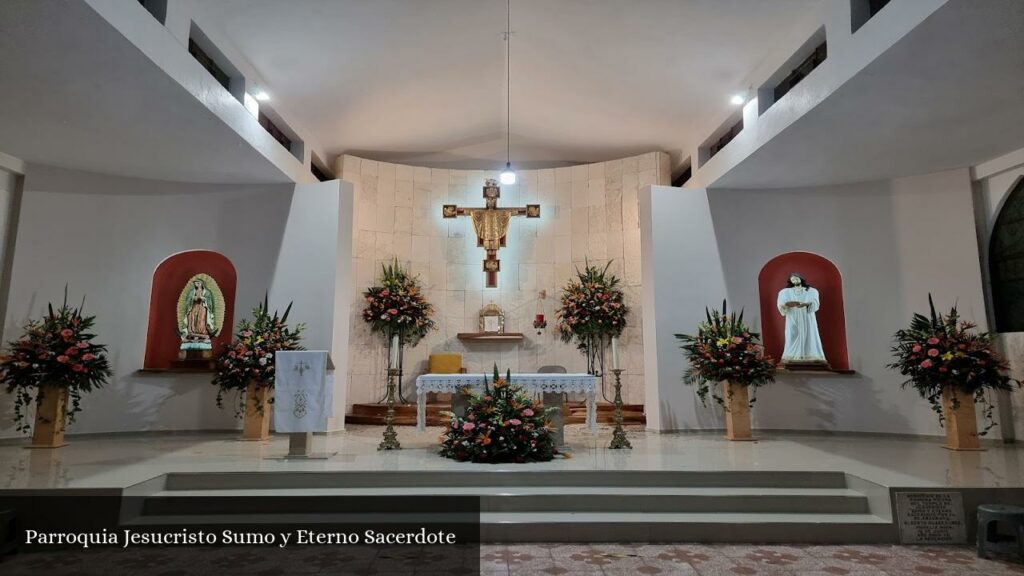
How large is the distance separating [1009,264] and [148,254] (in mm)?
12162

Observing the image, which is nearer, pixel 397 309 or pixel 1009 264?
pixel 1009 264

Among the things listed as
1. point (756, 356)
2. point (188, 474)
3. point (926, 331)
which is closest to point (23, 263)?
point (188, 474)

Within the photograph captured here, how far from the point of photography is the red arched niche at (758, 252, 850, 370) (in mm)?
9133

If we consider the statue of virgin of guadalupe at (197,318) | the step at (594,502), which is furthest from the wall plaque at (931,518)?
the statue of virgin of guadalupe at (197,318)

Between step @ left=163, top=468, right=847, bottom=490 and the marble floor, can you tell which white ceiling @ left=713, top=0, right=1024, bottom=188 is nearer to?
the marble floor

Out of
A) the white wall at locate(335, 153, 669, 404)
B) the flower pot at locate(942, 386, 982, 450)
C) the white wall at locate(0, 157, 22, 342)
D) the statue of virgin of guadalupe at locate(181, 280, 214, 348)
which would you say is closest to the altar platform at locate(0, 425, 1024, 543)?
the flower pot at locate(942, 386, 982, 450)

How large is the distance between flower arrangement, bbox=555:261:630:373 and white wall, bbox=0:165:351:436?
3.94m

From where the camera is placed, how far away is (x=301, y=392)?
6355mm

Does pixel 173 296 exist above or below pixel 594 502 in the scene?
above

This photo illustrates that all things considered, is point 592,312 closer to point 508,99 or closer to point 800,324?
point 800,324

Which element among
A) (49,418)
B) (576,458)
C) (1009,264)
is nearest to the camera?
(576,458)

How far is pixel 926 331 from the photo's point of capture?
7281mm

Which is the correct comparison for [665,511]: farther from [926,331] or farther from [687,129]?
[687,129]

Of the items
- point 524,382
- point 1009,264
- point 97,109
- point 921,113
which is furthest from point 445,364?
point 1009,264
